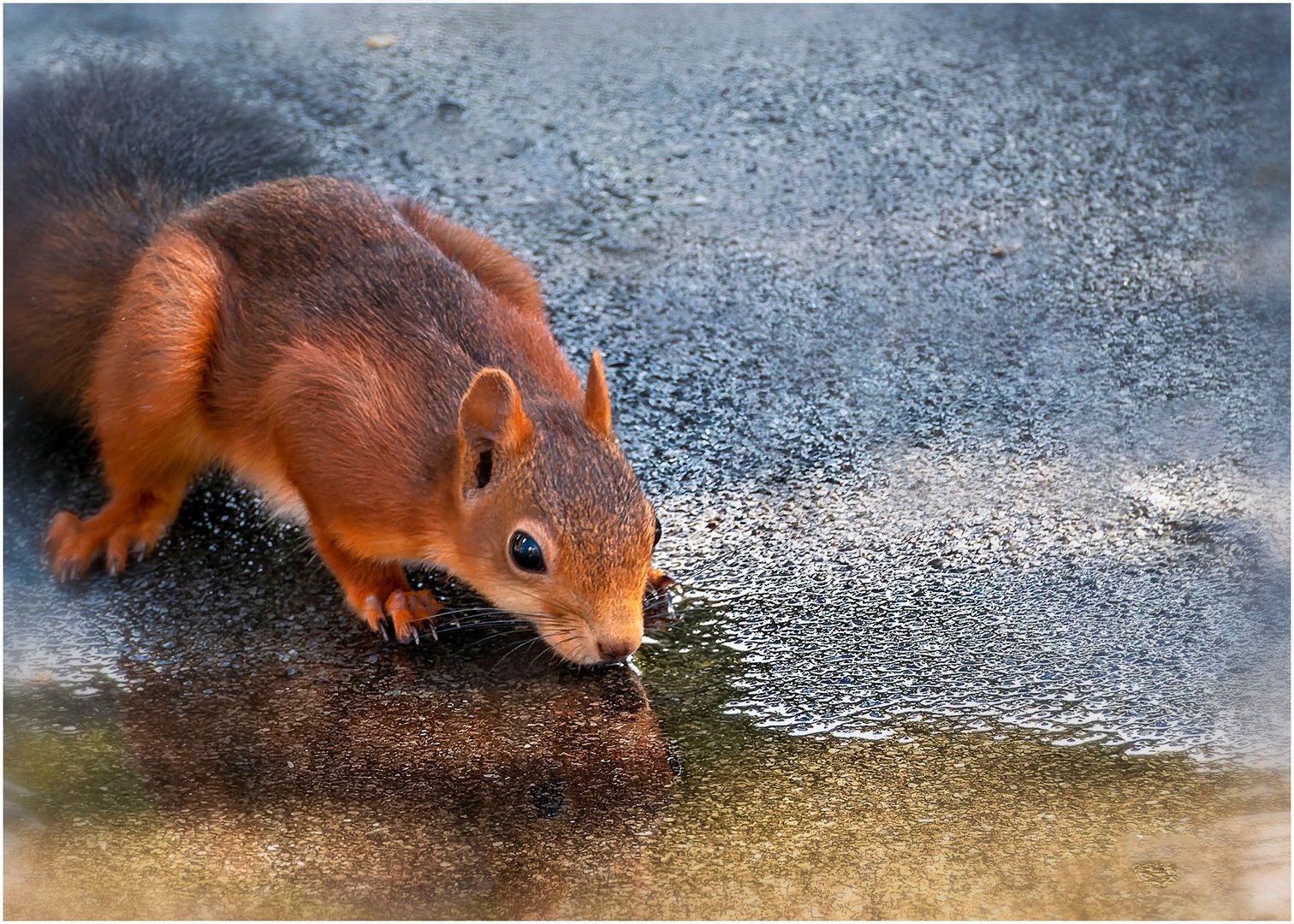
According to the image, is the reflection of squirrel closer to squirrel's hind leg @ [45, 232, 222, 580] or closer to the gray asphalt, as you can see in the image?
squirrel's hind leg @ [45, 232, 222, 580]

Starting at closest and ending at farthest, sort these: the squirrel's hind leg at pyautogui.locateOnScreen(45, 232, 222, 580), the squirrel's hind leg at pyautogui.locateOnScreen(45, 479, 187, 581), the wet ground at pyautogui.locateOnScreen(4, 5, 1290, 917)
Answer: the wet ground at pyautogui.locateOnScreen(4, 5, 1290, 917)
the squirrel's hind leg at pyautogui.locateOnScreen(45, 232, 222, 580)
the squirrel's hind leg at pyautogui.locateOnScreen(45, 479, 187, 581)

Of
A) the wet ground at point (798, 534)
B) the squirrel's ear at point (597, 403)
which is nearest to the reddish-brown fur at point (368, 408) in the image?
the squirrel's ear at point (597, 403)

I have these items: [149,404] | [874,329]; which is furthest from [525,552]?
[874,329]

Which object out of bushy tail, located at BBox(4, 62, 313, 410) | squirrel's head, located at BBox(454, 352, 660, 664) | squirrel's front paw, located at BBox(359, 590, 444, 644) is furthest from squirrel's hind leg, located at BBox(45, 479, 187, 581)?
squirrel's head, located at BBox(454, 352, 660, 664)

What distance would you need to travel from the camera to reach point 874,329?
4391 millimetres

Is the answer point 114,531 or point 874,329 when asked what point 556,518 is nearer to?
point 114,531

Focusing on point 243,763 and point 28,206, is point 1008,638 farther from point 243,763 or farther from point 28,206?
point 28,206

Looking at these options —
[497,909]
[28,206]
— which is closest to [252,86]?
[28,206]

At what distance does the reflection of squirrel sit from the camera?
3051 millimetres

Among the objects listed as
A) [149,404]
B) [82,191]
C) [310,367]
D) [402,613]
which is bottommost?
[402,613]

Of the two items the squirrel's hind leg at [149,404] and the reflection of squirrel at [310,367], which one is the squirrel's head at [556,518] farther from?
the squirrel's hind leg at [149,404]

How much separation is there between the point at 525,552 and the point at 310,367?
0.75m

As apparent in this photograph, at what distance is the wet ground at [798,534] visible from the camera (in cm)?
255

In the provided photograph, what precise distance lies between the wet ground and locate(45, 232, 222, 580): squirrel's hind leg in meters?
0.10
